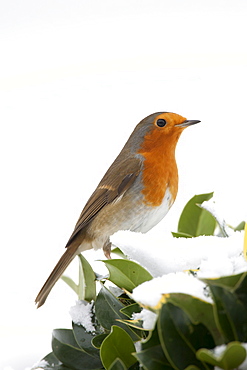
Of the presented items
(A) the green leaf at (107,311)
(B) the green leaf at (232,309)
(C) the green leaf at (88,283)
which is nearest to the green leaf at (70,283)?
(C) the green leaf at (88,283)

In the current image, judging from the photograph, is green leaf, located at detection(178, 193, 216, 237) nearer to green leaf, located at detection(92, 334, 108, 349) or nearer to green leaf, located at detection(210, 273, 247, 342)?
green leaf, located at detection(92, 334, 108, 349)

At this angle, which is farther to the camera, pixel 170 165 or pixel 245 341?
pixel 170 165

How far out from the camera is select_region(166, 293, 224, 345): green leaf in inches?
16.9

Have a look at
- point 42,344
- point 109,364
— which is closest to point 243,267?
point 109,364

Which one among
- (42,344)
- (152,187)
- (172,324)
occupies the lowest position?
(42,344)

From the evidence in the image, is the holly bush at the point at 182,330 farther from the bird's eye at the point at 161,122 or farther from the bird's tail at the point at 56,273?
the bird's eye at the point at 161,122

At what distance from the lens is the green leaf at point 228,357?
0.38 m

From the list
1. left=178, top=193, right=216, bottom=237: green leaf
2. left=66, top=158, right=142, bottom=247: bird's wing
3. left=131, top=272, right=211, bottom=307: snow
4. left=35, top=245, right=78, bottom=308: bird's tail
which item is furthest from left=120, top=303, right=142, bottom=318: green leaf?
left=66, top=158, right=142, bottom=247: bird's wing

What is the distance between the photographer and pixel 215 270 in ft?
1.55

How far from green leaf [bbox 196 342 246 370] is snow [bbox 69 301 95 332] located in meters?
0.26

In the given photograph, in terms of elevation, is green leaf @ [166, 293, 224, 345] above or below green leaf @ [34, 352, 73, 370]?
above

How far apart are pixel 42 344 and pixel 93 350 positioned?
0.61 m

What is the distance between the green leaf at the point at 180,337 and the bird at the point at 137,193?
2.81 feet

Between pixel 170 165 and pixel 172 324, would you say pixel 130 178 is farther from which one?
pixel 172 324
